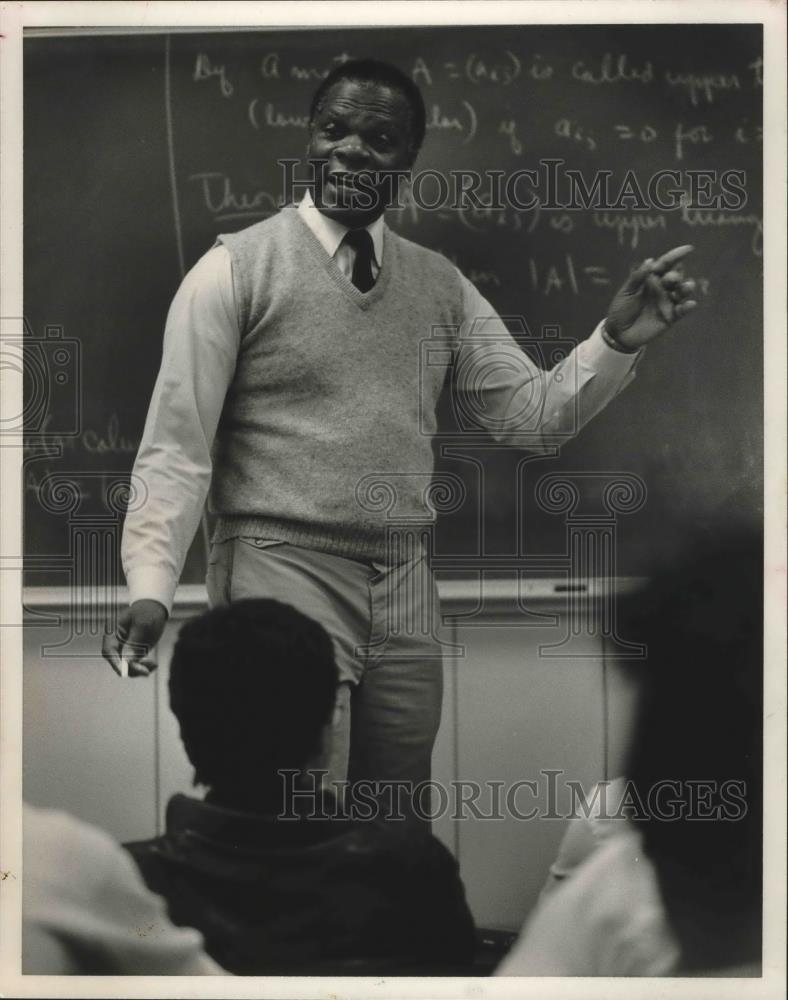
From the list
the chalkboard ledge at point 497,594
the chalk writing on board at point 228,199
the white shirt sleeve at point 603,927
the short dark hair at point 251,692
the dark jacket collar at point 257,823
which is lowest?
the white shirt sleeve at point 603,927

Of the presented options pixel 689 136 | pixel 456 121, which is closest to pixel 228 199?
pixel 456 121

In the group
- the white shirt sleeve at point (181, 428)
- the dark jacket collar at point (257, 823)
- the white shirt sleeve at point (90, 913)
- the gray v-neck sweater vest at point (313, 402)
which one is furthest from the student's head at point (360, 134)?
the white shirt sleeve at point (90, 913)

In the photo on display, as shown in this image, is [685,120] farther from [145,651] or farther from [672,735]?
[145,651]

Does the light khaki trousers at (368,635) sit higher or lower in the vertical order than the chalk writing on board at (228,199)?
lower

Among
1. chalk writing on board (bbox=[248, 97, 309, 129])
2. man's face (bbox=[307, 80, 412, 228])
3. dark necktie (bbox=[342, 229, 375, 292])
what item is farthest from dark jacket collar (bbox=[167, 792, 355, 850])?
chalk writing on board (bbox=[248, 97, 309, 129])

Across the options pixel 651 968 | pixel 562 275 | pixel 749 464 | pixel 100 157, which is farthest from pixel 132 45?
pixel 651 968

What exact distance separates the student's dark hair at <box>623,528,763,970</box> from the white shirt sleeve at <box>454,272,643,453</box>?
1.10 feet

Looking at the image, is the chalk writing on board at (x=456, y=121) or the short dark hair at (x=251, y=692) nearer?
the short dark hair at (x=251, y=692)

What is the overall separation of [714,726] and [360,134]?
4.17 ft

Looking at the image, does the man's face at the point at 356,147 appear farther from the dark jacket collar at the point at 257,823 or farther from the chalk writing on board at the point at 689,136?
the dark jacket collar at the point at 257,823

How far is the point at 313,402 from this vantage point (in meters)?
2.19

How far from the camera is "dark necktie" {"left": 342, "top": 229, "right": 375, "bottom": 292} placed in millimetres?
2215

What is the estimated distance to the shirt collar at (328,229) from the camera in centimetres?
223

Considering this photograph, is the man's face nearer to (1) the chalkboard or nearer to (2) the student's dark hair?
(1) the chalkboard
